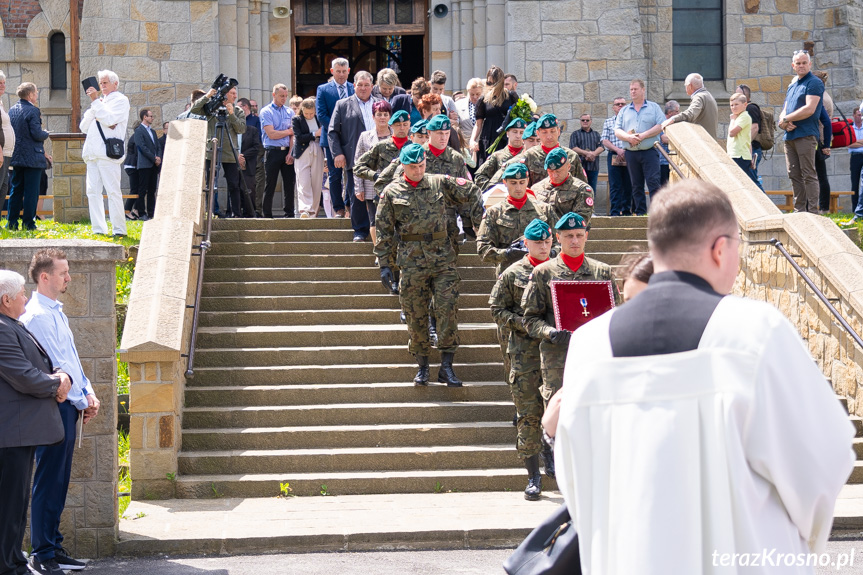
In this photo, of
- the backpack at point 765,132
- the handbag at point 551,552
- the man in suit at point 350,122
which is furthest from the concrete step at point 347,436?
the backpack at point 765,132

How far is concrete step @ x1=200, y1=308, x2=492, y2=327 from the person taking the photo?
1033 cm

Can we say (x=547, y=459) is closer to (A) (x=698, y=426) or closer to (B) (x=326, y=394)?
(B) (x=326, y=394)

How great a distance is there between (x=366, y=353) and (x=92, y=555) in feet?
11.4

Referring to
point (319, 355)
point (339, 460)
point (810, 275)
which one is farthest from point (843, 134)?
point (339, 460)

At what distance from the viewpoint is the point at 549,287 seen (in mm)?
7688

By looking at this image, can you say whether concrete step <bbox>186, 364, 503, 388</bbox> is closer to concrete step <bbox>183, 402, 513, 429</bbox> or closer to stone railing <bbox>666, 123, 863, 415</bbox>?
concrete step <bbox>183, 402, 513, 429</bbox>

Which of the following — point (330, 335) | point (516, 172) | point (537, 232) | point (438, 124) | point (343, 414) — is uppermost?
point (438, 124)

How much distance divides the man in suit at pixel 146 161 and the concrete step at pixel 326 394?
21.8 feet

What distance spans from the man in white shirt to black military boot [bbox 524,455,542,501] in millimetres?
6765

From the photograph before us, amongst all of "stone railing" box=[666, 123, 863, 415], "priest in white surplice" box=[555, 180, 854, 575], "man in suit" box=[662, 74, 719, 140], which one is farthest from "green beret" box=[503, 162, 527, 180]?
"priest in white surplice" box=[555, 180, 854, 575]

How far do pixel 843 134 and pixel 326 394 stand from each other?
9408mm

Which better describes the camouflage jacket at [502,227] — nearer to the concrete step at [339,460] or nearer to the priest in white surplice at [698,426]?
the concrete step at [339,460]

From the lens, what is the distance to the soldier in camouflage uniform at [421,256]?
30.3ft

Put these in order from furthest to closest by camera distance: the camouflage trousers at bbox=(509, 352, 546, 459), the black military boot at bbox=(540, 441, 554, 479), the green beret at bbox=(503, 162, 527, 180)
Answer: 1. the green beret at bbox=(503, 162, 527, 180)
2. the black military boot at bbox=(540, 441, 554, 479)
3. the camouflage trousers at bbox=(509, 352, 546, 459)
